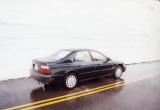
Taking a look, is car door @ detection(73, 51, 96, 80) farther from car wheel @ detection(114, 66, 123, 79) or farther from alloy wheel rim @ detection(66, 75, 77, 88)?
car wheel @ detection(114, 66, 123, 79)

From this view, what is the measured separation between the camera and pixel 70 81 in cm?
748

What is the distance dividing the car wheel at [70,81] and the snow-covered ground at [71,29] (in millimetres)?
2637

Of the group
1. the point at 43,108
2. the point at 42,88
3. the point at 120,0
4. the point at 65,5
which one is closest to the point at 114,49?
the point at 120,0

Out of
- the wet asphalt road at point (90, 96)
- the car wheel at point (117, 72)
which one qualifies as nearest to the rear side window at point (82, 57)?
the wet asphalt road at point (90, 96)

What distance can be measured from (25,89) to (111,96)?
2.99 meters

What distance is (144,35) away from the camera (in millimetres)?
16328

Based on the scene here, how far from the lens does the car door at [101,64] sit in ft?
27.6

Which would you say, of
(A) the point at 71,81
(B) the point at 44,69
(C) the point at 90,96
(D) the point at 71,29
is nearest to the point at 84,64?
(A) the point at 71,81

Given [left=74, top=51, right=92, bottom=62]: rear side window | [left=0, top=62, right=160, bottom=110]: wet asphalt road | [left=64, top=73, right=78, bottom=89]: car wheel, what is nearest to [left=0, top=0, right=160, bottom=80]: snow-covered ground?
[left=0, top=62, right=160, bottom=110]: wet asphalt road

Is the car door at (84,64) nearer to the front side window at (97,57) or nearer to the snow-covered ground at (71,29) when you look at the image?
the front side window at (97,57)

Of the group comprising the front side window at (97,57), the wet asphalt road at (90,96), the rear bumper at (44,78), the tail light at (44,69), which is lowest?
the wet asphalt road at (90,96)

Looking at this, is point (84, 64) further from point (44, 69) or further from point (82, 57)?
point (44, 69)

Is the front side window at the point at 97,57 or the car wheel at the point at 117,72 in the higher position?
the front side window at the point at 97,57

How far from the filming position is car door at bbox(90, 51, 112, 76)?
842 cm
